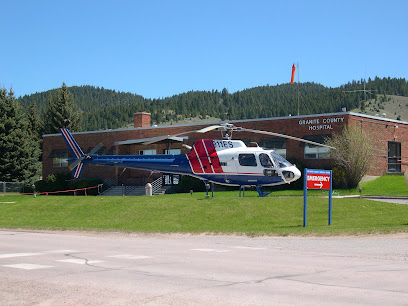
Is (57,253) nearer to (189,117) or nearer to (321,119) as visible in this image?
(321,119)

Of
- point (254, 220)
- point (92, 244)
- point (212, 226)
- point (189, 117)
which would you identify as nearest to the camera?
point (92, 244)

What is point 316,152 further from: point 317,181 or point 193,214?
point 317,181

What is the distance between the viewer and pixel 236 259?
1172 centimetres

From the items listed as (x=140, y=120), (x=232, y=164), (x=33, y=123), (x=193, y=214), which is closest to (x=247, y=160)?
(x=232, y=164)

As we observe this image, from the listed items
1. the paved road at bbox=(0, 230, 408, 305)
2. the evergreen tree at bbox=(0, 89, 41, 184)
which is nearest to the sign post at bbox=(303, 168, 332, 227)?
the paved road at bbox=(0, 230, 408, 305)

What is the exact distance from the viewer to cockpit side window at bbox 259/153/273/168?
91.5 feet

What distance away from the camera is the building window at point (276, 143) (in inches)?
1849

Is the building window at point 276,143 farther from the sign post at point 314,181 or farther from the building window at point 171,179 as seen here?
the sign post at point 314,181

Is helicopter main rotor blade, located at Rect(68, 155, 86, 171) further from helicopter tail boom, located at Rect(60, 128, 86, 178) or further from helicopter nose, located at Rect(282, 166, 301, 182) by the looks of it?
helicopter nose, located at Rect(282, 166, 301, 182)

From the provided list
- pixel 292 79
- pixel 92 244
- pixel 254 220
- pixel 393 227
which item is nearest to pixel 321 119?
pixel 292 79

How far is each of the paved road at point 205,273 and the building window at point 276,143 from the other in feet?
103

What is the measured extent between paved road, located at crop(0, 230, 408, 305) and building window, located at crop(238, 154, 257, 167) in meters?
12.7

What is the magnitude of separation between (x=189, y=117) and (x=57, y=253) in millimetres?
153030

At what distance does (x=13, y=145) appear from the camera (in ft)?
212
